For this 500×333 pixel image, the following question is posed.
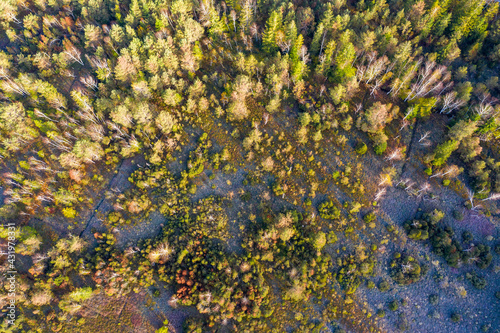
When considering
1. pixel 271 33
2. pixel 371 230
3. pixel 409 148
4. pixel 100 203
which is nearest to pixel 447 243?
pixel 371 230

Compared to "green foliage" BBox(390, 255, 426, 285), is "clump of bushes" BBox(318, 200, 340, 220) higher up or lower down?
higher up

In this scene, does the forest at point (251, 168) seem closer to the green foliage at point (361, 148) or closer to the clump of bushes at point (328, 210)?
the green foliage at point (361, 148)

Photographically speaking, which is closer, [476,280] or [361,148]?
[476,280]

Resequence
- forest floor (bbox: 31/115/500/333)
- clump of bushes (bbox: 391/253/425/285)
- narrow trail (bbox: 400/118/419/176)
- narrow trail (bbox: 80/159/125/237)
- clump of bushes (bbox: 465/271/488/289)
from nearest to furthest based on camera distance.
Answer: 1. forest floor (bbox: 31/115/500/333)
2. clump of bushes (bbox: 465/271/488/289)
3. clump of bushes (bbox: 391/253/425/285)
4. narrow trail (bbox: 80/159/125/237)
5. narrow trail (bbox: 400/118/419/176)

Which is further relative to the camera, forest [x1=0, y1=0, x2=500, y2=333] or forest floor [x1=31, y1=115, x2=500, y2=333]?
forest [x1=0, y1=0, x2=500, y2=333]

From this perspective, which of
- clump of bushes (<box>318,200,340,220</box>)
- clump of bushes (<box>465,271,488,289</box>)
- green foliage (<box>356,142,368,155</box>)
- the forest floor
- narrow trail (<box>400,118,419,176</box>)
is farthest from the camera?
narrow trail (<box>400,118,419,176</box>)

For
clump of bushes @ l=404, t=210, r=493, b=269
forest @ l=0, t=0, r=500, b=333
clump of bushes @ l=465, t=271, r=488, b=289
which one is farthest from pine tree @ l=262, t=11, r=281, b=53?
clump of bushes @ l=465, t=271, r=488, b=289

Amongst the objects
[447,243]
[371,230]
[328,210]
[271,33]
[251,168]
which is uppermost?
[271,33]

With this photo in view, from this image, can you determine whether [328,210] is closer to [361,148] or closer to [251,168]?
[361,148]

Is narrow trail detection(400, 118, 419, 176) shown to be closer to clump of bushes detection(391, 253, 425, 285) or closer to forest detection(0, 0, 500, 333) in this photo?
forest detection(0, 0, 500, 333)

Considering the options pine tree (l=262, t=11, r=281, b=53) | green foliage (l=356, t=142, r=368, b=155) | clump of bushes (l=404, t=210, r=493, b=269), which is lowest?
clump of bushes (l=404, t=210, r=493, b=269)
